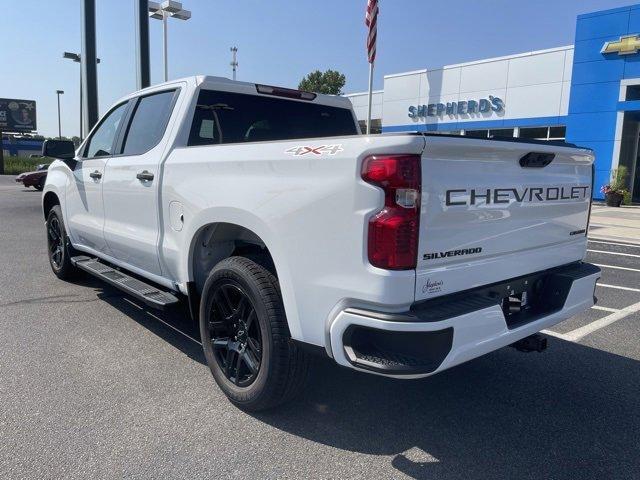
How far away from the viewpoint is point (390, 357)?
7.91ft

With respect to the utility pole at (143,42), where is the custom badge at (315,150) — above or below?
below

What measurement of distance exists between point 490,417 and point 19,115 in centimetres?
6196

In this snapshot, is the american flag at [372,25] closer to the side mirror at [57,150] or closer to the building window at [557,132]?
the side mirror at [57,150]

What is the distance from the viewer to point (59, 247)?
20.5 feet

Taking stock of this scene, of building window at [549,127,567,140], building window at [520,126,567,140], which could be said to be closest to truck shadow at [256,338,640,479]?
building window at [520,126,567,140]

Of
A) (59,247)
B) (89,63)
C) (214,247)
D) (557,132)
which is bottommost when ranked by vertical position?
(59,247)

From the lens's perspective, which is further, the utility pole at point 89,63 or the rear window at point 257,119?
the utility pole at point 89,63

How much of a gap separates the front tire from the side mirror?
298cm

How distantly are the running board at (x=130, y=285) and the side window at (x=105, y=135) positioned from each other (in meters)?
1.03

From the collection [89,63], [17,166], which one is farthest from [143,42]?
[17,166]

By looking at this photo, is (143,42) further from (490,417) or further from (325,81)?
(325,81)

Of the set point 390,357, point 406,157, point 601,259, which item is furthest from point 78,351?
point 601,259

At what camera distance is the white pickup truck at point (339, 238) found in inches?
93.0

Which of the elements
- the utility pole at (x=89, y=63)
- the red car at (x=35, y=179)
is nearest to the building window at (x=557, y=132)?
the utility pole at (x=89, y=63)
